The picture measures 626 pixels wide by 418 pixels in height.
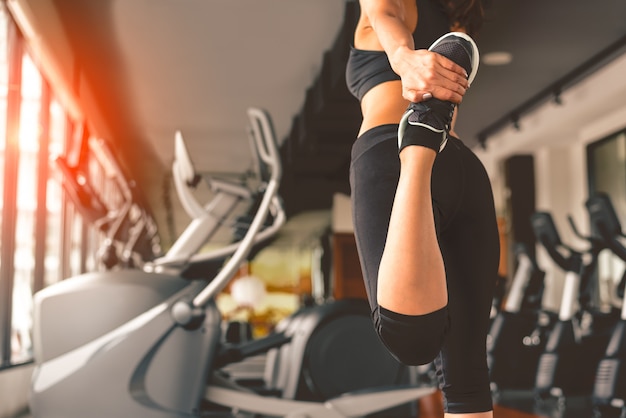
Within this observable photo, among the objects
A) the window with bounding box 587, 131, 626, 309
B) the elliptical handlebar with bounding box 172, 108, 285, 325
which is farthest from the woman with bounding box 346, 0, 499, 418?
the window with bounding box 587, 131, 626, 309

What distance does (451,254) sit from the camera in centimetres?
89

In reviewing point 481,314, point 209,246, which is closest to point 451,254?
point 481,314

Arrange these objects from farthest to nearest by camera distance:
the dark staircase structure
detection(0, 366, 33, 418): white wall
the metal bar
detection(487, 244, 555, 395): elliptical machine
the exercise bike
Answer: the dark staircase structure
the metal bar
detection(487, 244, 555, 395): elliptical machine
detection(0, 366, 33, 418): white wall
the exercise bike

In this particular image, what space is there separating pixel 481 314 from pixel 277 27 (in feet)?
14.2

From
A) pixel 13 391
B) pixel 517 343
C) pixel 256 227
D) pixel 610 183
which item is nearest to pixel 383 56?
pixel 256 227

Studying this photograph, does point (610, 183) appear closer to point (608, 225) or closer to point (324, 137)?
point (324, 137)

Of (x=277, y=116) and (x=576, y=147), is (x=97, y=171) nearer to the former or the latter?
(x=277, y=116)

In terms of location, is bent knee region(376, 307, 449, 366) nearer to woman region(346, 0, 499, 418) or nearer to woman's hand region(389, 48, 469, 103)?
woman region(346, 0, 499, 418)

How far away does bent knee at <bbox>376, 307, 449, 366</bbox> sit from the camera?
0.76m

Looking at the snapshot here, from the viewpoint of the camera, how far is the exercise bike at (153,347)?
8.17 feet

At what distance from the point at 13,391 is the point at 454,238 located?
357 centimetres

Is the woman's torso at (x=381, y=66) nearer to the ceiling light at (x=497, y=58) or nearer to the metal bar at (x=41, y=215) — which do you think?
the metal bar at (x=41, y=215)

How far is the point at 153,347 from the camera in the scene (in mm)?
2543

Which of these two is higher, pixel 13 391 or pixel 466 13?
pixel 466 13
